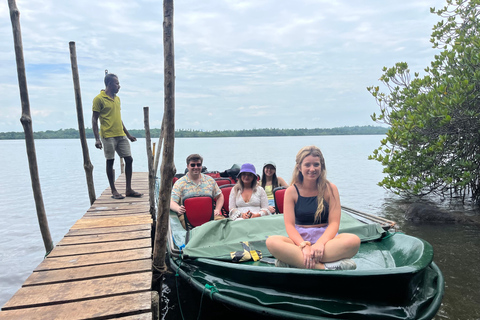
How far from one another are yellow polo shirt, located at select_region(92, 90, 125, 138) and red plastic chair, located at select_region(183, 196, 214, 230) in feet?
6.61

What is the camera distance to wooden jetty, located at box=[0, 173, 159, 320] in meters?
2.40

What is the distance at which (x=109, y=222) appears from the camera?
4848 millimetres

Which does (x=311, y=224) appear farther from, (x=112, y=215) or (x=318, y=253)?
(x=112, y=215)

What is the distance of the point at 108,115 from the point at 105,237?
2364 millimetres

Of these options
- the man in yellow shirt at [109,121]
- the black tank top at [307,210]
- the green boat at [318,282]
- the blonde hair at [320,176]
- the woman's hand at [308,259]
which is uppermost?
the man in yellow shirt at [109,121]

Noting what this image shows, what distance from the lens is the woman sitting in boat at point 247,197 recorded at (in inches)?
196

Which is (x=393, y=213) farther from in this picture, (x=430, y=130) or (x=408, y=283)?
(x=408, y=283)

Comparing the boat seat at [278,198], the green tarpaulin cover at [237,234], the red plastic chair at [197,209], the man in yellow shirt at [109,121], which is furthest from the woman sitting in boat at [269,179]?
the man in yellow shirt at [109,121]

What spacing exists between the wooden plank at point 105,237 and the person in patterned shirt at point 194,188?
2.47ft

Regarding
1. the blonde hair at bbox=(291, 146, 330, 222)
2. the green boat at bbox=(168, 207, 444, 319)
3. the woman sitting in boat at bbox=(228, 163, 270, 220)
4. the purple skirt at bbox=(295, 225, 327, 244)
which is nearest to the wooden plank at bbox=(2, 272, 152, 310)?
the green boat at bbox=(168, 207, 444, 319)

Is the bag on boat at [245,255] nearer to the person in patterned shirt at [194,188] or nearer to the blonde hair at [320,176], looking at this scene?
the blonde hair at [320,176]

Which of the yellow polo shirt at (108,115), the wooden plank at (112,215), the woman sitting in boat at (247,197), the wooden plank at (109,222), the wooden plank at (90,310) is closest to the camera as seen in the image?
the wooden plank at (90,310)

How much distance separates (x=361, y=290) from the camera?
8.82ft

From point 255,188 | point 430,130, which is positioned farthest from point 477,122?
point 255,188
